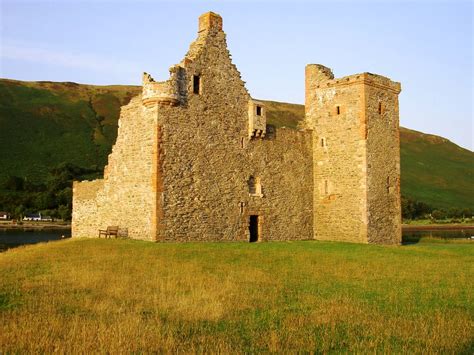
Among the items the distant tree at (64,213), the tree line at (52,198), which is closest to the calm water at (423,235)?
the tree line at (52,198)

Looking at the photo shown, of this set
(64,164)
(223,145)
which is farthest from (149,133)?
(64,164)

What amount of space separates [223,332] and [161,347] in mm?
1296

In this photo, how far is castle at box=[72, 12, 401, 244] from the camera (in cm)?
2400

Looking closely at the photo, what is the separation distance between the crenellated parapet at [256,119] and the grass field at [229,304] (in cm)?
993

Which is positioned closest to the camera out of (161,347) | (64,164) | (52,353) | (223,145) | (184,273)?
(52,353)

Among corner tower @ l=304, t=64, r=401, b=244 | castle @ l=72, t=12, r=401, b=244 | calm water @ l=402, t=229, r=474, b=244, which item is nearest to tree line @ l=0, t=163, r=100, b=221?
castle @ l=72, t=12, r=401, b=244

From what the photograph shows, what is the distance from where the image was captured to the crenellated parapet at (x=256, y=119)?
2717 centimetres

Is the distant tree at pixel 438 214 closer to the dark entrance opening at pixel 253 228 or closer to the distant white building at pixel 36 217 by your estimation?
the distant white building at pixel 36 217

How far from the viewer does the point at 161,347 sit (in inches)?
283

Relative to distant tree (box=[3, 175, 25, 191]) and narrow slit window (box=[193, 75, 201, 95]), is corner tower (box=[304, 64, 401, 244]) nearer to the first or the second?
narrow slit window (box=[193, 75, 201, 95])

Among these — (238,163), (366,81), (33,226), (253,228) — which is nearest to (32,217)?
(33,226)

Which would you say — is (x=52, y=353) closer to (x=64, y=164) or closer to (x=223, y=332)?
(x=223, y=332)

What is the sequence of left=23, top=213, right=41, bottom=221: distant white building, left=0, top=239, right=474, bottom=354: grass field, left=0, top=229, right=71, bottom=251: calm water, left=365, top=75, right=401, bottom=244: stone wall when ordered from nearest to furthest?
1. left=0, top=239, right=474, bottom=354: grass field
2. left=365, top=75, right=401, bottom=244: stone wall
3. left=0, top=229, right=71, bottom=251: calm water
4. left=23, top=213, right=41, bottom=221: distant white building

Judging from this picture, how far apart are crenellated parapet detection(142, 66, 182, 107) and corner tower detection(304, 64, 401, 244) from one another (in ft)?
34.3
